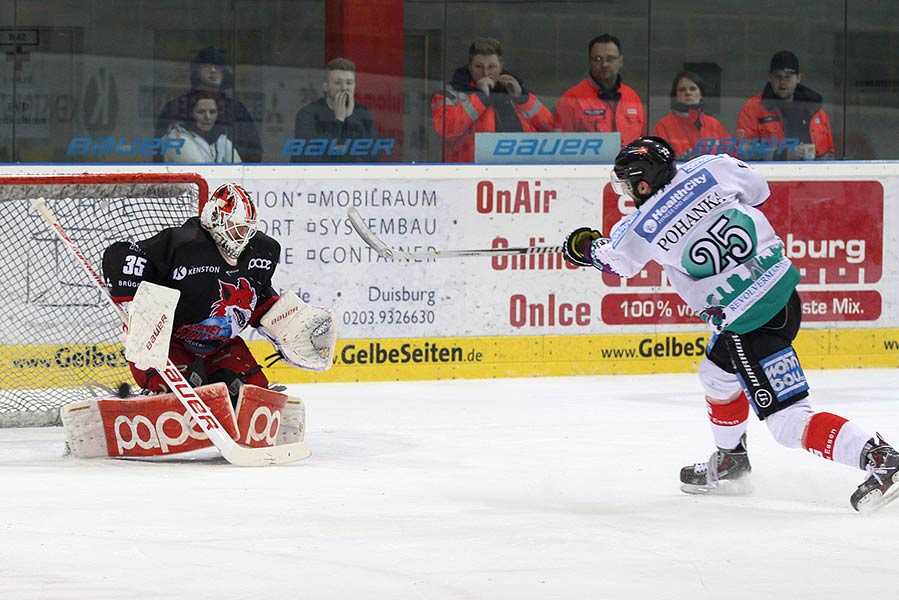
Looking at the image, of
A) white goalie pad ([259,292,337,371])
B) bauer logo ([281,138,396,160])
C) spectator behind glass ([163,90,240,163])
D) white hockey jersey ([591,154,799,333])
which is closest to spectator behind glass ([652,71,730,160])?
bauer logo ([281,138,396,160])

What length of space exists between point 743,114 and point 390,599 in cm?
468

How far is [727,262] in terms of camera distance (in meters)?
4.10

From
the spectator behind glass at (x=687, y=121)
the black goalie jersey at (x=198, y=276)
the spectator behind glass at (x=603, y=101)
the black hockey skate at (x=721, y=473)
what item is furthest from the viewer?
the spectator behind glass at (x=687, y=121)

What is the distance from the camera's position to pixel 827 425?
392 cm

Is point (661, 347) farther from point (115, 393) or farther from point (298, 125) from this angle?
point (115, 393)

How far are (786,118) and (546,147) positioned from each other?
1.18 metres

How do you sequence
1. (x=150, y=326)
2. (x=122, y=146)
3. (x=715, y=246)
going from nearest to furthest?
1. (x=715, y=246)
2. (x=150, y=326)
3. (x=122, y=146)

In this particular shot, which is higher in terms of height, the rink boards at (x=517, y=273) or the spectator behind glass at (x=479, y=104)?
the spectator behind glass at (x=479, y=104)

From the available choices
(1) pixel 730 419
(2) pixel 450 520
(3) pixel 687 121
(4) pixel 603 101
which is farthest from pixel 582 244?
(3) pixel 687 121

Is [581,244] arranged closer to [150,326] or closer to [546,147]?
[150,326]

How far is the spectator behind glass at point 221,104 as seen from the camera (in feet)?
21.6

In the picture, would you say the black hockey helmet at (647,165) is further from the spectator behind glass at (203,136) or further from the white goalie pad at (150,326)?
the spectator behind glass at (203,136)

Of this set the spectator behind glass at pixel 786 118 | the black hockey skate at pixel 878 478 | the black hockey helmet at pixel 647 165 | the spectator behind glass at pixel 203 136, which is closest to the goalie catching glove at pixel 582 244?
the black hockey helmet at pixel 647 165

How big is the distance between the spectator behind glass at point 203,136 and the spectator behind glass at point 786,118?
236 cm
